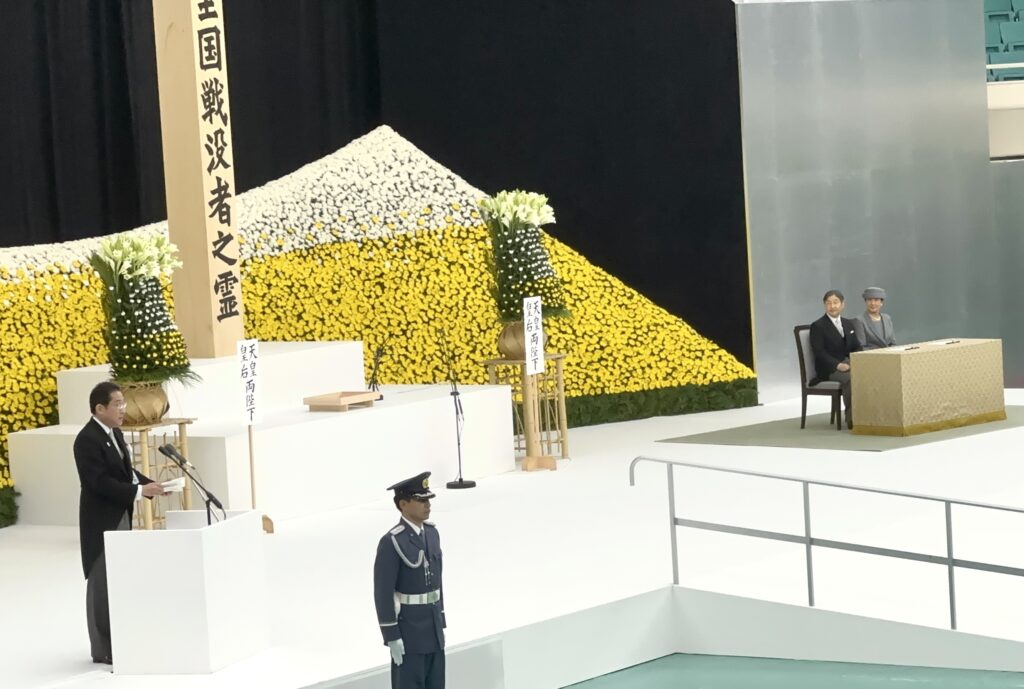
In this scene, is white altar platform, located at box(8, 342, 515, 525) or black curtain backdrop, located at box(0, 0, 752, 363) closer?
white altar platform, located at box(8, 342, 515, 525)

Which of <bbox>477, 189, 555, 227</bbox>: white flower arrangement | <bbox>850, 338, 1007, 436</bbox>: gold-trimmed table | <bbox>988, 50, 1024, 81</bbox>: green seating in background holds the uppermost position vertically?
<bbox>988, 50, 1024, 81</bbox>: green seating in background

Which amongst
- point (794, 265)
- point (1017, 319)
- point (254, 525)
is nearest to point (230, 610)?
point (254, 525)

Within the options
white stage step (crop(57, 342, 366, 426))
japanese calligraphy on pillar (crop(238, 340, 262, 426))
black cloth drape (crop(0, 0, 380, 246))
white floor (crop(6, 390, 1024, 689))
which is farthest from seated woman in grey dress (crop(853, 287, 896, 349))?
japanese calligraphy on pillar (crop(238, 340, 262, 426))

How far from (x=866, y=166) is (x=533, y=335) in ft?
19.1

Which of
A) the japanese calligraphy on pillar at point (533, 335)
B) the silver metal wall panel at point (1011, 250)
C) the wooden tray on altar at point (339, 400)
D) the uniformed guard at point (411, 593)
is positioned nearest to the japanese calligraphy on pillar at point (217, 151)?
the wooden tray on altar at point (339, 400)

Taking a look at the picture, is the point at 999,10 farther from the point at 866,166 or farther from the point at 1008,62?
the point at 866,166

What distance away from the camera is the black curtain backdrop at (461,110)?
1134 cm

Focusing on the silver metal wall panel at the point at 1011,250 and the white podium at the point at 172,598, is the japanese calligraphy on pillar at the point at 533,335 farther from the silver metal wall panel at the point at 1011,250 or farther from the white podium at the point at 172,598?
the silver metal wall panel at the point at 1011,250

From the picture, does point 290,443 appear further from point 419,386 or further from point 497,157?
point 497,157

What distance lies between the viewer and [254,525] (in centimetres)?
676

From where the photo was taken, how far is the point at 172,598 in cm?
641

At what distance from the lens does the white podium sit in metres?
6.39

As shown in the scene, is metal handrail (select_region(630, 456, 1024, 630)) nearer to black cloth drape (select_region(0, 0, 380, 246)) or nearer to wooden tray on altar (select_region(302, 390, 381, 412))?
wooden tray on altar (select_region(302, 390, 381, 412))

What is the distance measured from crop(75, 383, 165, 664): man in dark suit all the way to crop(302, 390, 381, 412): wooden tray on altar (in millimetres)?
3642
